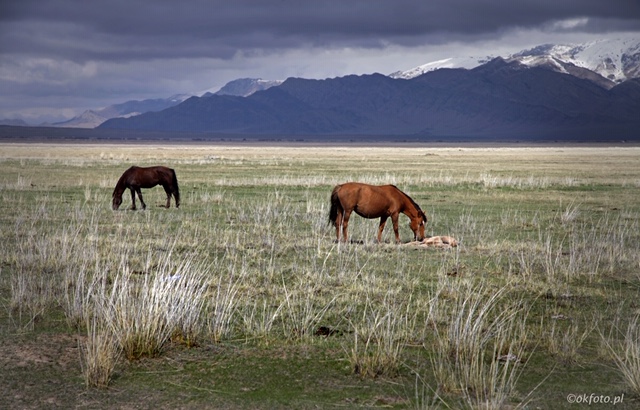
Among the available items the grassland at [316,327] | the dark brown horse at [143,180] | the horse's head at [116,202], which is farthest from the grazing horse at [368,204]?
the horse's head at [116,202]

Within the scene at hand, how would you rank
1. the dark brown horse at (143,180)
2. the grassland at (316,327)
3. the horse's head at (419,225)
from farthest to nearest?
the dark brown horse at (143,180) < the horse's head at (419,225) < the grassland at (316,327)

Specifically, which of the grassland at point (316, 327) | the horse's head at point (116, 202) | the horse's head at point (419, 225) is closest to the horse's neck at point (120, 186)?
the horse's head at point (116, 202)

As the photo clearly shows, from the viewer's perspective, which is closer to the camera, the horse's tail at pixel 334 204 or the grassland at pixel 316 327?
the grassland at pixel 316 327

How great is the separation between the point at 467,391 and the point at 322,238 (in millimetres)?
10005

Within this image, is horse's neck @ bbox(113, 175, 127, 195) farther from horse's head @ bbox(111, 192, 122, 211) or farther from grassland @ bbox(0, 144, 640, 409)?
grassland @ bbox(0, 144, 640, 409)

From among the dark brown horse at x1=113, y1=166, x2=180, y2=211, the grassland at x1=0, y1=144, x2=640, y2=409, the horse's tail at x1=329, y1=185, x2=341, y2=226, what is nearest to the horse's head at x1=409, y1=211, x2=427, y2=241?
the grassland at x1=0, y1=144, x2=640, y2=409

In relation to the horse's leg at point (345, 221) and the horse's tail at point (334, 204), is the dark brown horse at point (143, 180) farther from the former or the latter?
the horse's leg at point (345, 221)

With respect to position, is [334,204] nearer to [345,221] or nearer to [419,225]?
[345,221]

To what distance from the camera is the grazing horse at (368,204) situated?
15203 mm

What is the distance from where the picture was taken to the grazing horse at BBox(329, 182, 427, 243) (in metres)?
15.2

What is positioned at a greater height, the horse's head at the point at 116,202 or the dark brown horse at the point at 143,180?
the dark brown horse at the point at 143,180

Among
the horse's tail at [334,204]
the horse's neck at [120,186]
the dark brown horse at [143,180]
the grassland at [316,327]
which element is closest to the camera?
the grassland at [316,327]

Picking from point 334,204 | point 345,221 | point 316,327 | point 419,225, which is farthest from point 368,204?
point 316,327

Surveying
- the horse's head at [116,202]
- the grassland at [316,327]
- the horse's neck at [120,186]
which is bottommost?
the grassland at [316,327]
